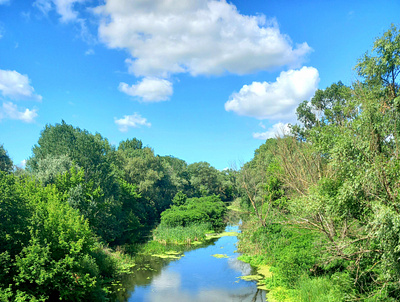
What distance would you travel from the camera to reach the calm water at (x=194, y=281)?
2017 centimetres

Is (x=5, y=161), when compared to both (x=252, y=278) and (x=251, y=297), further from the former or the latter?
(x=251, y=297)

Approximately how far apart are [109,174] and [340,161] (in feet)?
111

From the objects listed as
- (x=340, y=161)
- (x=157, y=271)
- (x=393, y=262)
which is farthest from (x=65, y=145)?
(x=393, y=262)

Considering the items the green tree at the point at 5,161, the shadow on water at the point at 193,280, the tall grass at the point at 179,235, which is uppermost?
the green tree at the point at 5,161

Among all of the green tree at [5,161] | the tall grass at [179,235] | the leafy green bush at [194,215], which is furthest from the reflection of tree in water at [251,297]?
the green tree at [5,161]

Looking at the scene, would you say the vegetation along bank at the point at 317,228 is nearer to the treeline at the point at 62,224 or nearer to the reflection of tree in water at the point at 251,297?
the treeline at the point at 62,224

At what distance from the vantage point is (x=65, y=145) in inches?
1587

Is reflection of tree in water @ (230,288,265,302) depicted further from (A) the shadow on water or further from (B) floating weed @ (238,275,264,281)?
(B) floating weed @ (238,275,264,281)

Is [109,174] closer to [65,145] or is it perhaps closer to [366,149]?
[65,145]

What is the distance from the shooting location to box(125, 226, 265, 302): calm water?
20.2m

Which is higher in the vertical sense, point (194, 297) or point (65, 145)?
point (65, 145)

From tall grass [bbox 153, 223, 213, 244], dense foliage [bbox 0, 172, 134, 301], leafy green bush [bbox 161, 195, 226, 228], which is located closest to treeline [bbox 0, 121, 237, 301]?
dense foliage [bbox 0, 172, 134, 301]

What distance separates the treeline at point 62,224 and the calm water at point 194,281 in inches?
88.2

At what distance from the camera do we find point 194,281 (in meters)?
23.3
